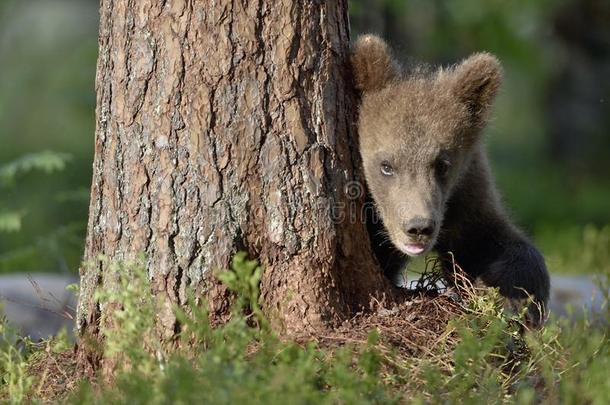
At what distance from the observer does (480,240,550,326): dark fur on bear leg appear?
215 inches

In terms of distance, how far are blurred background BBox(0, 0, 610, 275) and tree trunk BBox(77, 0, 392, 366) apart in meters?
4.45

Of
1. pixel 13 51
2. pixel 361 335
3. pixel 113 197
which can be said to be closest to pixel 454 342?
pixel 361 335

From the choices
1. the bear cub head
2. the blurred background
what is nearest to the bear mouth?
the bear cub head

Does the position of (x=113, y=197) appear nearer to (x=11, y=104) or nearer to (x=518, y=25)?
(x=518, y=25)

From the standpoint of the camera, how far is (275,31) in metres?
4.53

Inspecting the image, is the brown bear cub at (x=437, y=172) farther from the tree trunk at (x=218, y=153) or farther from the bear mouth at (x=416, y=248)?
the tree trunk at (x=218, y=153)

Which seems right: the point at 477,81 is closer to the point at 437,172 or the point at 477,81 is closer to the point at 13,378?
the point at 437,172

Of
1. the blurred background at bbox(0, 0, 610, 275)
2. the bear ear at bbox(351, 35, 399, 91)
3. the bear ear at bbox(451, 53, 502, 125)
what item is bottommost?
the blurred background at bbox(0, 0, 610, 275)

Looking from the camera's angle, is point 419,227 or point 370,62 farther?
point 370,62

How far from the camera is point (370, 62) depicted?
5219 millimetres

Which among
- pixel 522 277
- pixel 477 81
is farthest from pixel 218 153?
pixel 522 277

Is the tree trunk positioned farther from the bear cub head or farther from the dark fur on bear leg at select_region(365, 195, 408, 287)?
the dark fur on bear leg at select_region(365, 195, 408, 287)

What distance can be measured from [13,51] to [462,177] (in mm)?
18347

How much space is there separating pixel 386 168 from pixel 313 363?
5.02 ft
